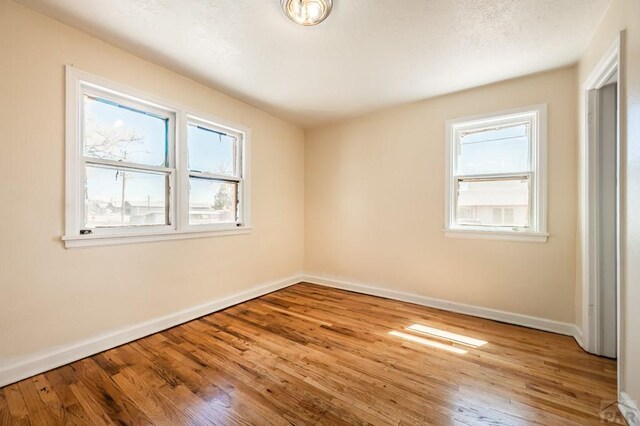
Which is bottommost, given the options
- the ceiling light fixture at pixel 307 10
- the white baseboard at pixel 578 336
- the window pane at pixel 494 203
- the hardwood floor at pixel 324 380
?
the hardwood floor at pixel 324 380

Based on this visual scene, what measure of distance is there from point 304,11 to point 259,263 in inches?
116

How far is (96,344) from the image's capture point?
2164 millimetres

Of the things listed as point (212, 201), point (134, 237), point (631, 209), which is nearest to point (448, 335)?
point (631, 209)

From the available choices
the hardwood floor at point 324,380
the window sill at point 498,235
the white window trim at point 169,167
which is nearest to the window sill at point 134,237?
the white window trim at point 169,167

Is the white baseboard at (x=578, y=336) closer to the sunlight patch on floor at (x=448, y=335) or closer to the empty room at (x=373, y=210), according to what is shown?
the empty room at (x=373, y=210)

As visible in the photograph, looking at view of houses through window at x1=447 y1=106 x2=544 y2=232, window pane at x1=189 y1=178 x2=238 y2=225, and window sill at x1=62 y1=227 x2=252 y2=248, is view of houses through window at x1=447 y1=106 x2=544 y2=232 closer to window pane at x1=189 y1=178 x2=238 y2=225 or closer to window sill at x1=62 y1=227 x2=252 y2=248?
window pane at x1=189 y1=178 x2=238 y2=225

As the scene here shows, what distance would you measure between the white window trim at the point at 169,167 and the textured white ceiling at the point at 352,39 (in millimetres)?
393

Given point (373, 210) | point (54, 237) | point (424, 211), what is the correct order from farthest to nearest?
1. point (373, 210)
2. point (424, 211)
3. point (54, 237)

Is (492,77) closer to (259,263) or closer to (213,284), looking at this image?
(259,263)

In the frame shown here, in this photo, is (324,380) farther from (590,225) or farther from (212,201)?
(590,225)

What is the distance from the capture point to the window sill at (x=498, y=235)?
265 centimetres

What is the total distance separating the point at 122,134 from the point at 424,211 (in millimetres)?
3378

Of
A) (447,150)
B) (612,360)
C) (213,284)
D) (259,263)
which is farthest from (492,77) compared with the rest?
(213,284)

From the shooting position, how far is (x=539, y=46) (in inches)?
87.3
